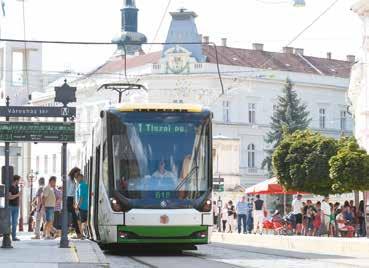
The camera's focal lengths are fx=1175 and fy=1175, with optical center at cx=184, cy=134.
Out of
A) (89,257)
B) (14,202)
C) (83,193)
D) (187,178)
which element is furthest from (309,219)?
(89,257)

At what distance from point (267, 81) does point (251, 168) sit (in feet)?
26.3

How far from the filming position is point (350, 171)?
148 ft

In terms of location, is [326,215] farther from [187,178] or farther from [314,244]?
[187,178]

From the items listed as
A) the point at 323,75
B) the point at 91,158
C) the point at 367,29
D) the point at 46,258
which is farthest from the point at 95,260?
the point at 323,75

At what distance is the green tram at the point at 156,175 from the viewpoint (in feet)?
73.5

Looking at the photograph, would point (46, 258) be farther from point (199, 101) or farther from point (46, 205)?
point (199, 101)

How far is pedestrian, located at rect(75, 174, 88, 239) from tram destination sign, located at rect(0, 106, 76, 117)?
5.18m

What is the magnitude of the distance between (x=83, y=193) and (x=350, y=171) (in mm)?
19284

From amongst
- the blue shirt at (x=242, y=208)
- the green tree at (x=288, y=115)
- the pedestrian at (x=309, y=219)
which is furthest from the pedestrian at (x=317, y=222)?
the green tree at (x=288, y=115)

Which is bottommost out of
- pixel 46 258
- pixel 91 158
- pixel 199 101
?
pixel 46 258

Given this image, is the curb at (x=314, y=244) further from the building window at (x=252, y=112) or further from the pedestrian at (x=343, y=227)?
the building window at (x=252, y=112)

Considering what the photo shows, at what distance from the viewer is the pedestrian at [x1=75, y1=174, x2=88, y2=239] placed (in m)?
28.0

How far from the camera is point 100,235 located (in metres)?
24.0

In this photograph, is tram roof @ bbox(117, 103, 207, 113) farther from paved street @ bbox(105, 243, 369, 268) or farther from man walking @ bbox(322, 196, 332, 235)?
man walking @ bbox(322, 196, 332, 235)
